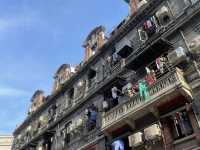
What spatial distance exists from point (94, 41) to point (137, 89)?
11.2 meters

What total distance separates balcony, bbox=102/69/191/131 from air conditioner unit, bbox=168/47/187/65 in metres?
1.03

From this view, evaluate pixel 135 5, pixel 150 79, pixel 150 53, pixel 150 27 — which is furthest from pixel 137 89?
pixel 135 5

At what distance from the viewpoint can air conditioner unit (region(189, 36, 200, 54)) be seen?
13688 millimetres

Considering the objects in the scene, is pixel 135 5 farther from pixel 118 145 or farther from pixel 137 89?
pixel 118 145

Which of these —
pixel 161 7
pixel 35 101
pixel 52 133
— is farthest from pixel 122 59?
pixel 35 101

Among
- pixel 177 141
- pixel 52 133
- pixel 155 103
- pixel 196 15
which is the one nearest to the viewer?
pixel 177 141

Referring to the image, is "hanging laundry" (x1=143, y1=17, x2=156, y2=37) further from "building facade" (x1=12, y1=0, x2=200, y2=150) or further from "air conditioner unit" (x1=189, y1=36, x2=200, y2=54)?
"air conditioner unit" (x1=189, y1=36, x2=200, y2=54)

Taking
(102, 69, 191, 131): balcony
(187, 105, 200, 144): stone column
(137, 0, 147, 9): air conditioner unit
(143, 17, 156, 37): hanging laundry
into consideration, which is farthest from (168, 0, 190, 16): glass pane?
(187, 105, 200, 144): stone column

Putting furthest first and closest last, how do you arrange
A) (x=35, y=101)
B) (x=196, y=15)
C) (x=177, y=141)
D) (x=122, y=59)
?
(x=35, y=101), (x=122, y=59), (x=196, y=15), (x=177, y=141)

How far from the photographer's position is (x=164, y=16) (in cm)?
1747

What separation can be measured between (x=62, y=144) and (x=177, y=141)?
11976 mm

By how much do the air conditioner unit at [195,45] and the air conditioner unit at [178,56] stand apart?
494mm

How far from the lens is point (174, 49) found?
15078 millimetres

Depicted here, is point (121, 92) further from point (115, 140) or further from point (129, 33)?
point (129, 33)
